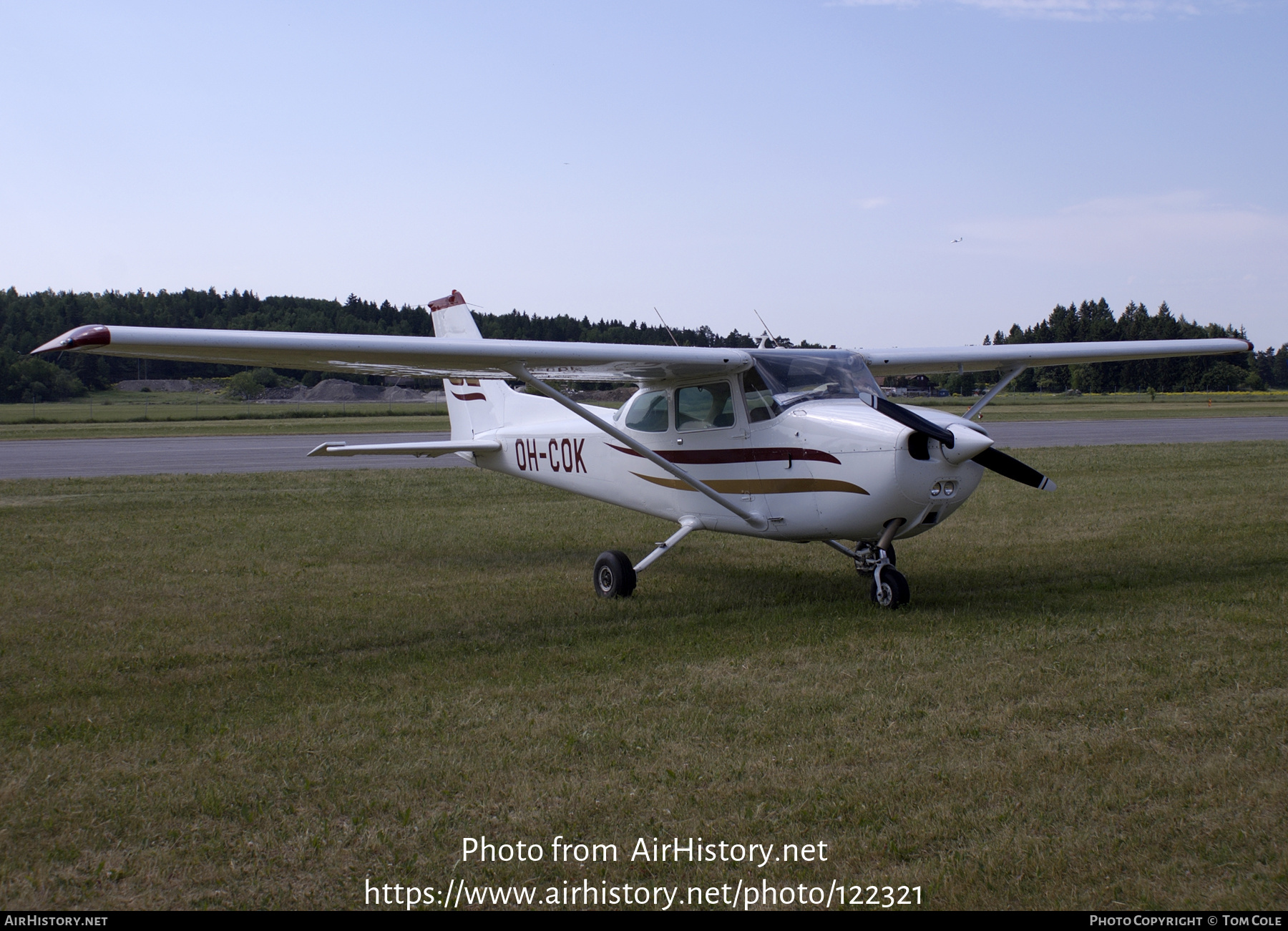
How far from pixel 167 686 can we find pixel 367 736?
1811 millimetres

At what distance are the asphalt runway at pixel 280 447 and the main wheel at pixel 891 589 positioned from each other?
15108mm

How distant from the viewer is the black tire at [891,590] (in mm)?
7617

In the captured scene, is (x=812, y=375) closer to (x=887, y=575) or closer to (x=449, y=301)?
(x=887, y=575)

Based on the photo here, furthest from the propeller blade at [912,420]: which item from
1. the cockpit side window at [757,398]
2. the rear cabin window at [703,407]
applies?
the rear cabin window at [703,407]

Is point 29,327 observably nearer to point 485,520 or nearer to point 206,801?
point 485,520

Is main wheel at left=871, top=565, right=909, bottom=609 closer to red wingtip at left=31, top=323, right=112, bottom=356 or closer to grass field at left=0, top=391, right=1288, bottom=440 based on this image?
red wingtip at left=31, top=323, right=112, bottom=356

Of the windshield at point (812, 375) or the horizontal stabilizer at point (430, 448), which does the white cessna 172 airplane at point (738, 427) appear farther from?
the horizontal stabilizer at point (430, 448)

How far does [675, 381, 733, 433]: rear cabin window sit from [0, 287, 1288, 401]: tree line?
62897 mm

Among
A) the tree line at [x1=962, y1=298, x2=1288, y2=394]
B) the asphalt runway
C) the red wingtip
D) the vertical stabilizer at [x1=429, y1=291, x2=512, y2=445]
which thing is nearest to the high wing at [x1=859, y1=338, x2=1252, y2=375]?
the vertical stabilizer at [x1=429, y1=291, x2=512, y2=445]

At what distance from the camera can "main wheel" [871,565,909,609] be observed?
762 cm

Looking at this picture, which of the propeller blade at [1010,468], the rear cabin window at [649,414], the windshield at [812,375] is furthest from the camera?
the rear cabin window at [649,414]

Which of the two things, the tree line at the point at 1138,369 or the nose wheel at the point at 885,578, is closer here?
the nose wheel at the point at 885,578

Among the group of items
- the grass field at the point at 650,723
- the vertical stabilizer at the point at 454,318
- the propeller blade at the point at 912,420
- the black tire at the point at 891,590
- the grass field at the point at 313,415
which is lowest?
the grass field at the point at 650,723
